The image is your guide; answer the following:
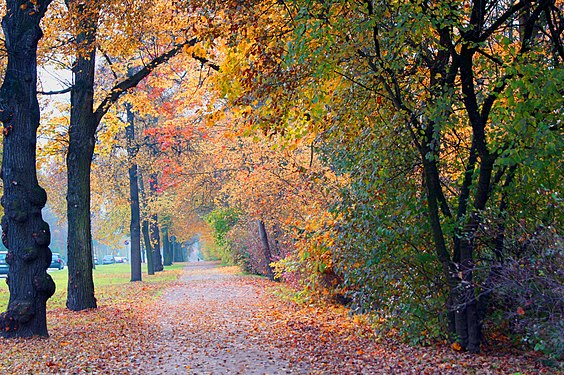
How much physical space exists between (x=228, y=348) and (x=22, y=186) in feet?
15.4

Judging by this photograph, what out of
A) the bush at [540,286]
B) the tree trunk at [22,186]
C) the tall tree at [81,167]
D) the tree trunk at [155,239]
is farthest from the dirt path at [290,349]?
the tree trunk at [155,239]

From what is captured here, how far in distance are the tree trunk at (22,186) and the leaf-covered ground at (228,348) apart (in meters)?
0.64

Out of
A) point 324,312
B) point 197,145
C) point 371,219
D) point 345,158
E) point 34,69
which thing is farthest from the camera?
point 197,145

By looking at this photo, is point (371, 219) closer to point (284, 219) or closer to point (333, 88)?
point (333, 88)

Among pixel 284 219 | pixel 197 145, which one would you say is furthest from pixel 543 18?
pixel 197 145

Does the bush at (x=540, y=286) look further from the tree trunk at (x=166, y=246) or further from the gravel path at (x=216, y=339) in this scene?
the tree trunk at (x=166, y=246)

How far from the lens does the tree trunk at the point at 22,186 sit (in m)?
10.6

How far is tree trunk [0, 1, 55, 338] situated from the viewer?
10578mm

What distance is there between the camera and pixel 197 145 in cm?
2764

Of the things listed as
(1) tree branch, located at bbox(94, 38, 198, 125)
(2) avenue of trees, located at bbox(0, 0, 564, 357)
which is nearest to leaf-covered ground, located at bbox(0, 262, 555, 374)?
(2) avenue of trees, located at bbox(0, 0, 564, 357)

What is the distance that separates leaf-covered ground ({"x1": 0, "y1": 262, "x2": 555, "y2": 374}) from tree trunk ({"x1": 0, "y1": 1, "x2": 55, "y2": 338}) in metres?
0.64

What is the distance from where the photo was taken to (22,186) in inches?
422

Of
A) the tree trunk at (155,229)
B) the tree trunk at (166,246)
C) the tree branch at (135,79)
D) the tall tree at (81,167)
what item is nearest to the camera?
the tree branch at (135,79)

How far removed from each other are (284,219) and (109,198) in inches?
480
